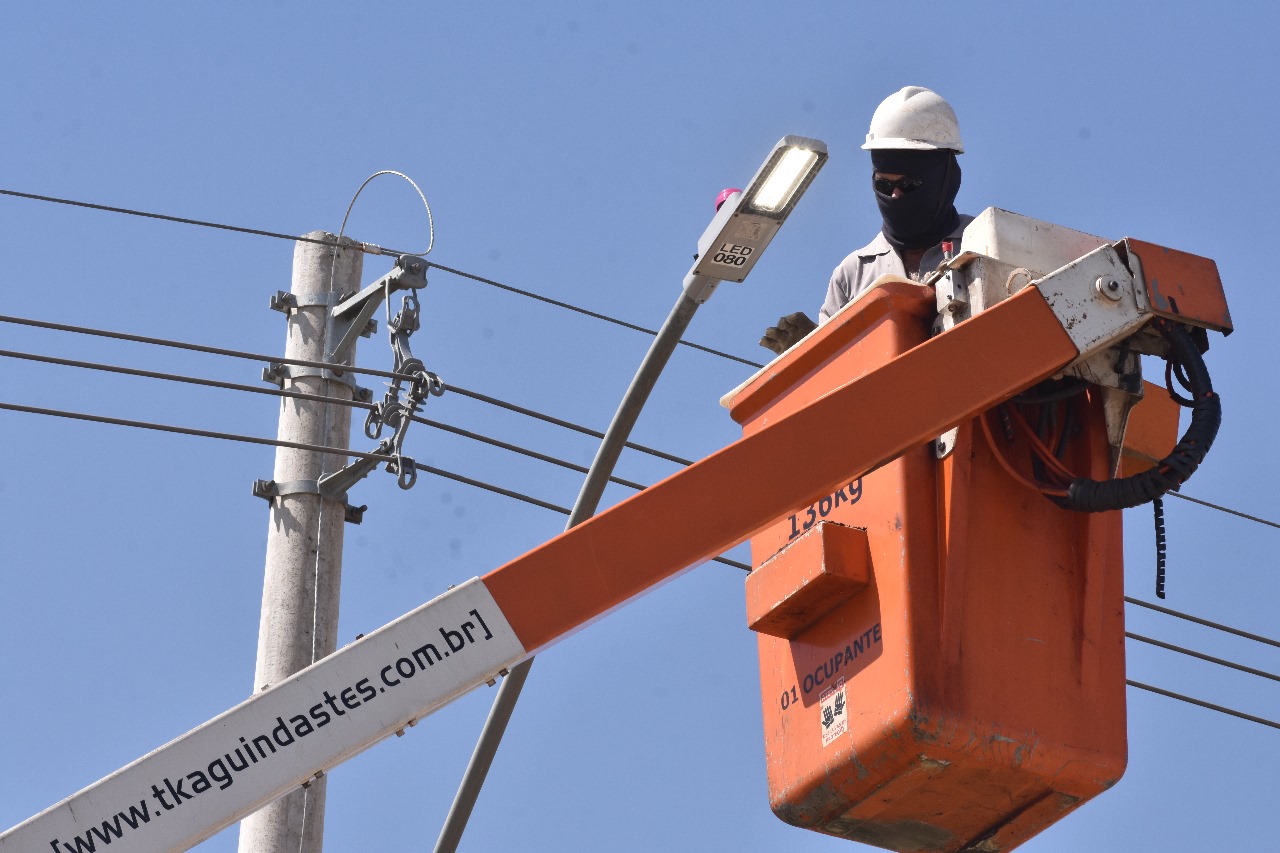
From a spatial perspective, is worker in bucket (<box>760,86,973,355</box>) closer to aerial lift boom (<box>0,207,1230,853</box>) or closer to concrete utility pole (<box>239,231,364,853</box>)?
aerial lift boom (<box>0,207,1230,853</box>)

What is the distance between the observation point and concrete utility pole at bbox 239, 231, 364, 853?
8.04 m

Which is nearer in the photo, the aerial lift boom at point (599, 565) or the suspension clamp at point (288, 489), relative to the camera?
the aerial lift boom at point (599, 565)

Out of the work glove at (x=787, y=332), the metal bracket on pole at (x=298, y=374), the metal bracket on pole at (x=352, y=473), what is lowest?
the work glove at (x=787, y=332)

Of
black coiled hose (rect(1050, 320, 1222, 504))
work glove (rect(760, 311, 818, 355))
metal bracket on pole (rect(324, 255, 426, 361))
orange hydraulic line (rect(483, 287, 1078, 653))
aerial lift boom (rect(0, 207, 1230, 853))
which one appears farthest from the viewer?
metal bracket on pole (rect(324, 255, 426, 361))

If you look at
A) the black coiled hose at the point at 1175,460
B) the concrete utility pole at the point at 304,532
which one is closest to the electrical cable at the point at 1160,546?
the black coiled hose at the point at 1175,460

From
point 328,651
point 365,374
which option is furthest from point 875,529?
point 365,374

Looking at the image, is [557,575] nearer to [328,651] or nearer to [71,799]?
[71,799]

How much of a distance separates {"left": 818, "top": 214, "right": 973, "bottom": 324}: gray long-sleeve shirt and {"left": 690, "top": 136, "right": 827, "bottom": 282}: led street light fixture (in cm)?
27

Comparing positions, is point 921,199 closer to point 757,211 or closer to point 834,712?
point 757,211

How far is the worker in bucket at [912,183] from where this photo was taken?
269 inches

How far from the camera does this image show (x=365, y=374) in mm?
9133

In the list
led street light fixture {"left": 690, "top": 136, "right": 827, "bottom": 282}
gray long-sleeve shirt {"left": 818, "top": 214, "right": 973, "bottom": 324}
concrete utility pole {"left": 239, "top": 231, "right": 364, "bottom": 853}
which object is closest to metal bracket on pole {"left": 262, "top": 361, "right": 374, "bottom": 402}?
concrete utility pole {"left": 239, "top": 231, "right": 364, "bottom": 853}

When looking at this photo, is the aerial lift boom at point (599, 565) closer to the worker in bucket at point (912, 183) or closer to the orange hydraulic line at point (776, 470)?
the orange hydraulic line at point (776, 470)

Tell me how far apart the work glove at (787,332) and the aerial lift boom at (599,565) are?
0.83 m
